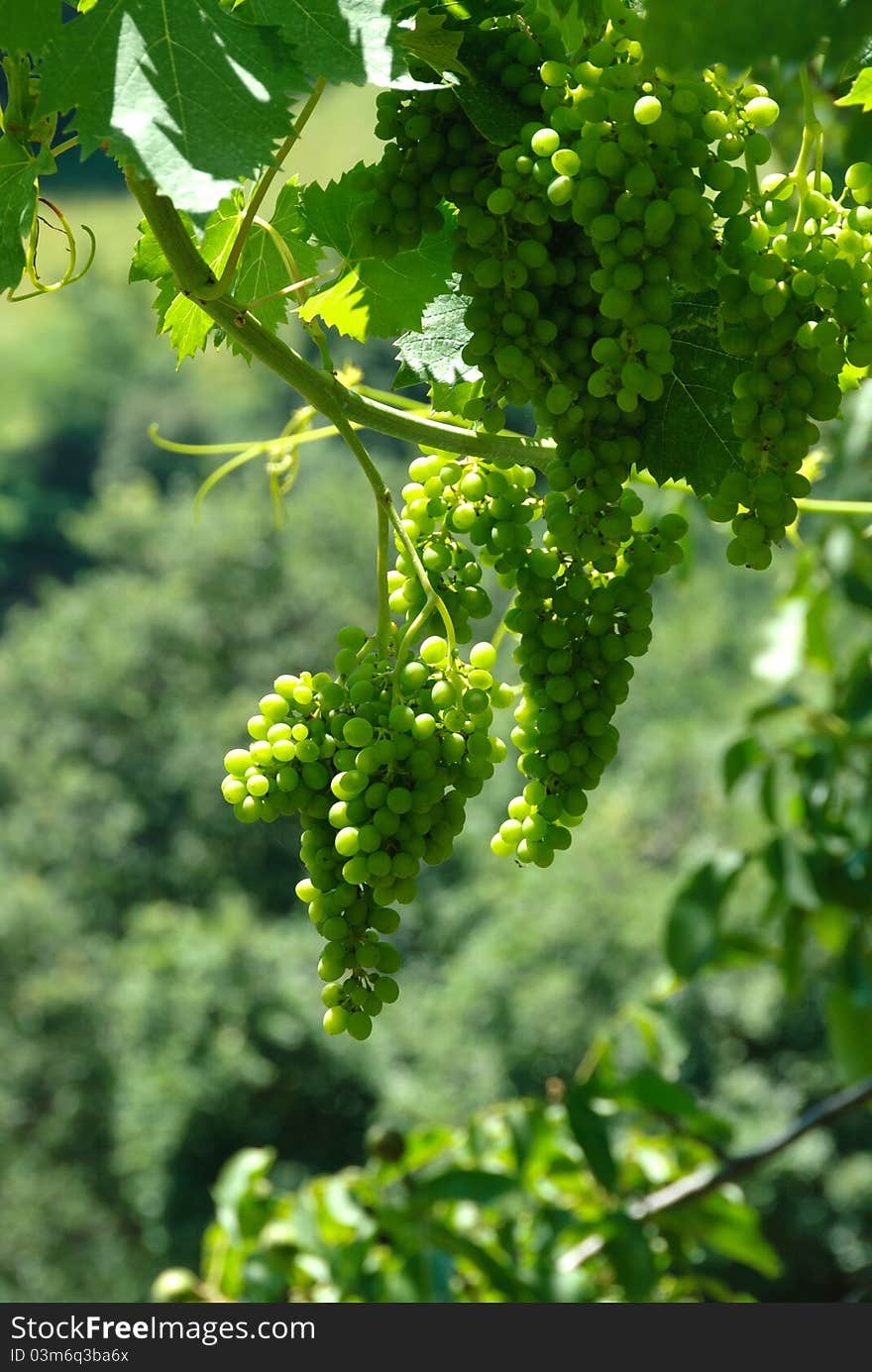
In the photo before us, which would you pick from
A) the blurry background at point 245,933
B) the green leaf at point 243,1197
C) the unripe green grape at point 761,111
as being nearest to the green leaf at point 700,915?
the green leaf at point 243,1197

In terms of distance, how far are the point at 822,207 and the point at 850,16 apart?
0.10 m

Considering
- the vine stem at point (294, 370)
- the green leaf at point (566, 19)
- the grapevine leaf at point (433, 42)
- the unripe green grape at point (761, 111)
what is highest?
the green leaf at point (566, 19)

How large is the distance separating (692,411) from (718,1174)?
40.1 inches

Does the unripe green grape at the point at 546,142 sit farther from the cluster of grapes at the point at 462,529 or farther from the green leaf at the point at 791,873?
the green leaf at the point at 791,873

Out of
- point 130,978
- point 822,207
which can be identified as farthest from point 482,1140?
point 130,978

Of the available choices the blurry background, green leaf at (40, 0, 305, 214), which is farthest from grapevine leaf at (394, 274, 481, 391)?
the blurry background

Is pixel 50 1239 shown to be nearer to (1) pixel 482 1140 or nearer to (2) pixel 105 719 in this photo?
(2) pixel 105 719

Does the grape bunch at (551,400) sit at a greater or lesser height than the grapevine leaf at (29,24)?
lesser

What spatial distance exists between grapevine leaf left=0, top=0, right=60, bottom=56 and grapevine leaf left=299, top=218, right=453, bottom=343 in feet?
0.37

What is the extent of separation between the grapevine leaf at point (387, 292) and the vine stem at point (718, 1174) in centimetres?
89

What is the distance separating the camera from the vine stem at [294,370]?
0.34 m

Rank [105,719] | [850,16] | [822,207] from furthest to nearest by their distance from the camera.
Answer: [105,719], [822,207], [850,16]

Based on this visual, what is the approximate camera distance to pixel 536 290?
332mm

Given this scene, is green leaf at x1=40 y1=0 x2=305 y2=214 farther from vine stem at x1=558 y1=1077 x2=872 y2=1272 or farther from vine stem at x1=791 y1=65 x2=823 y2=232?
vine stem at x1=558 y1=1077 x2=872 y2=1272
